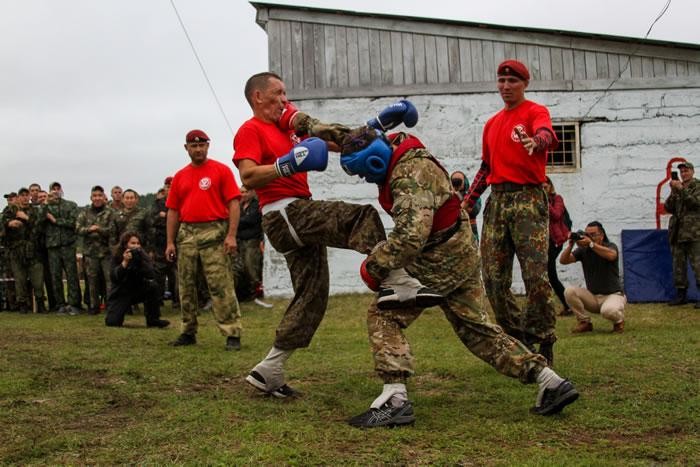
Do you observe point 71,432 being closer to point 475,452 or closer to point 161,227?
point 475,452

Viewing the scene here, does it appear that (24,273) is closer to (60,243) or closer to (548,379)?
(60,243)

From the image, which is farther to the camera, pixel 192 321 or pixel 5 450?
pixel 192 321

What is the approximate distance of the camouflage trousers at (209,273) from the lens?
6.66m

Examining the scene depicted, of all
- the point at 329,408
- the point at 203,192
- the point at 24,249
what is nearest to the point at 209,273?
the point at 203,192

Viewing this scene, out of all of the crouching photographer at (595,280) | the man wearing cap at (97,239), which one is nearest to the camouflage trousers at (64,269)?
the man wearing cap at (97,239)

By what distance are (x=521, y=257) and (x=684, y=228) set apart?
6.91 metres

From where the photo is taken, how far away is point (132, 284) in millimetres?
9344

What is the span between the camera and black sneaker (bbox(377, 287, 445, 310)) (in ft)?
11.4

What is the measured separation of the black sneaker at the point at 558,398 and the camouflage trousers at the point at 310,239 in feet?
4.38

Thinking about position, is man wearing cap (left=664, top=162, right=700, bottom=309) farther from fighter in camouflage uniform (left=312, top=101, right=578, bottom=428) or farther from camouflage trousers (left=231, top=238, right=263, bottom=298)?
fighter in camouflage uniform (left=312, top=101, right=578, bottom=428)

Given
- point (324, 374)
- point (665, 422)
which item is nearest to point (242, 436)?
point (324, 374)

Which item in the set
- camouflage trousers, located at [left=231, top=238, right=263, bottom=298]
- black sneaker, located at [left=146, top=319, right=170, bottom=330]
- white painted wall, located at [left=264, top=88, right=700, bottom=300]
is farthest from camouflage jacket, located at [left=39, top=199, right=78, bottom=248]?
black sneaker, located at [left=146, top=319, right=170, bottom=330]

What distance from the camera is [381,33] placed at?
12742 mm

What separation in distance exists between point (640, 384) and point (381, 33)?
9928mm
